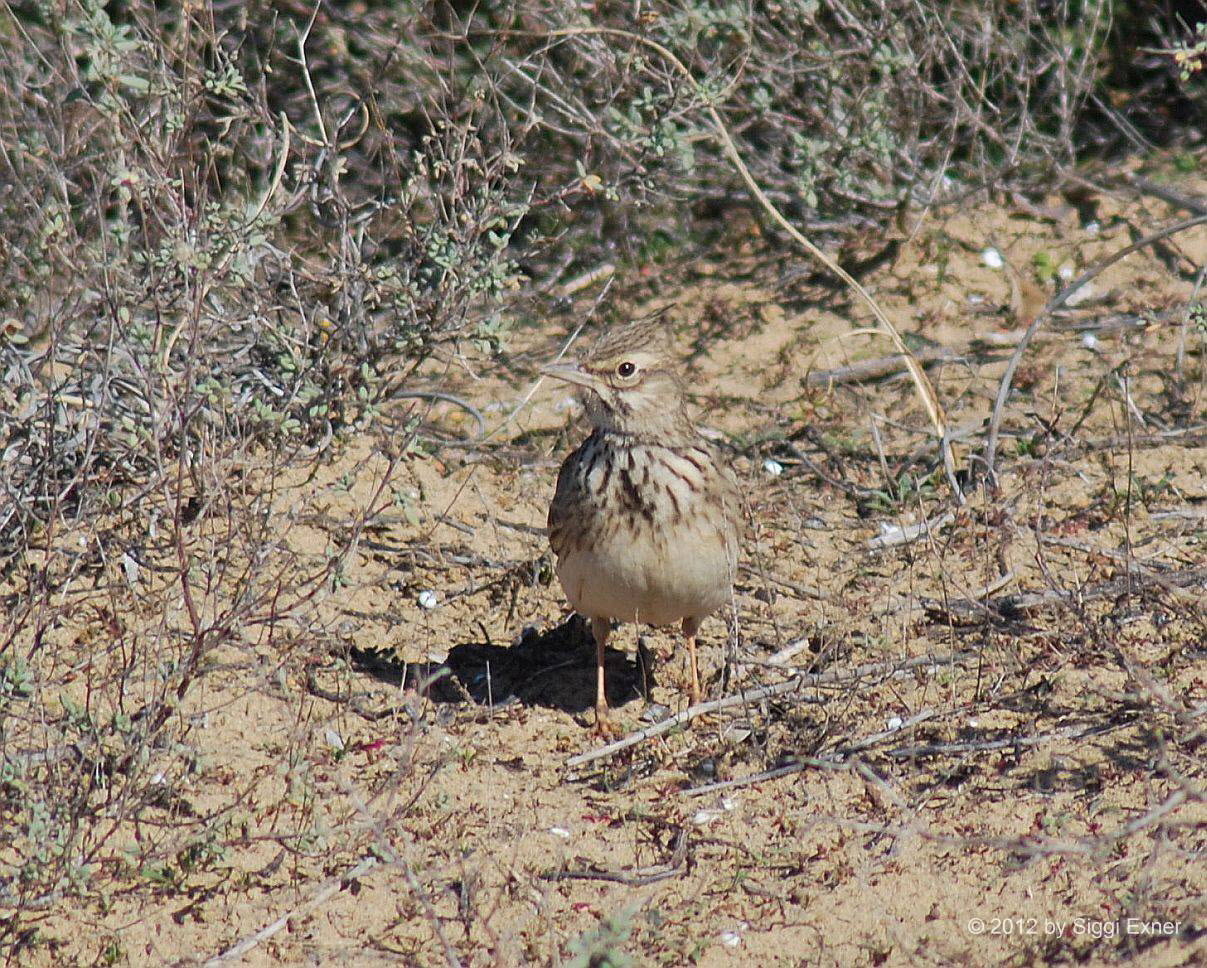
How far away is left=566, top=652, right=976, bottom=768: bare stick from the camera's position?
533 centimetres

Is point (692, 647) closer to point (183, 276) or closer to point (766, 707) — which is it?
point (766, 707)

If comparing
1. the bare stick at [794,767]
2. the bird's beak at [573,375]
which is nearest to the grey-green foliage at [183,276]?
the bird's beak at [573,375]

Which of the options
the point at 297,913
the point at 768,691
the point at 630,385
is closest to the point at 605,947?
the point at 297,913

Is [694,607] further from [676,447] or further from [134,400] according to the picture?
[134,400]

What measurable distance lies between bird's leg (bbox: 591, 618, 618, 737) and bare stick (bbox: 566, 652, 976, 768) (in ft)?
0.38

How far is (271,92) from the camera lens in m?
8.61

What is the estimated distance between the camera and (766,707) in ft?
17.7

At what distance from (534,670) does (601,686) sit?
0.44 meters

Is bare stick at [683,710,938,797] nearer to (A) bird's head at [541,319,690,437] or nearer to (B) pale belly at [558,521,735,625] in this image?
(B) pale belly at [558,521,735,625]

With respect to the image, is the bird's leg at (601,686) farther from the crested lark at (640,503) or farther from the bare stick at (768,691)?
the bare stick at (768,691)

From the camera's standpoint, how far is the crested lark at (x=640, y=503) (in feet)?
17.6

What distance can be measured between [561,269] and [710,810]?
13.0ft

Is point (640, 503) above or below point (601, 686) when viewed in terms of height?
above

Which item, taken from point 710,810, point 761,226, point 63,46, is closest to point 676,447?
point 710,810
